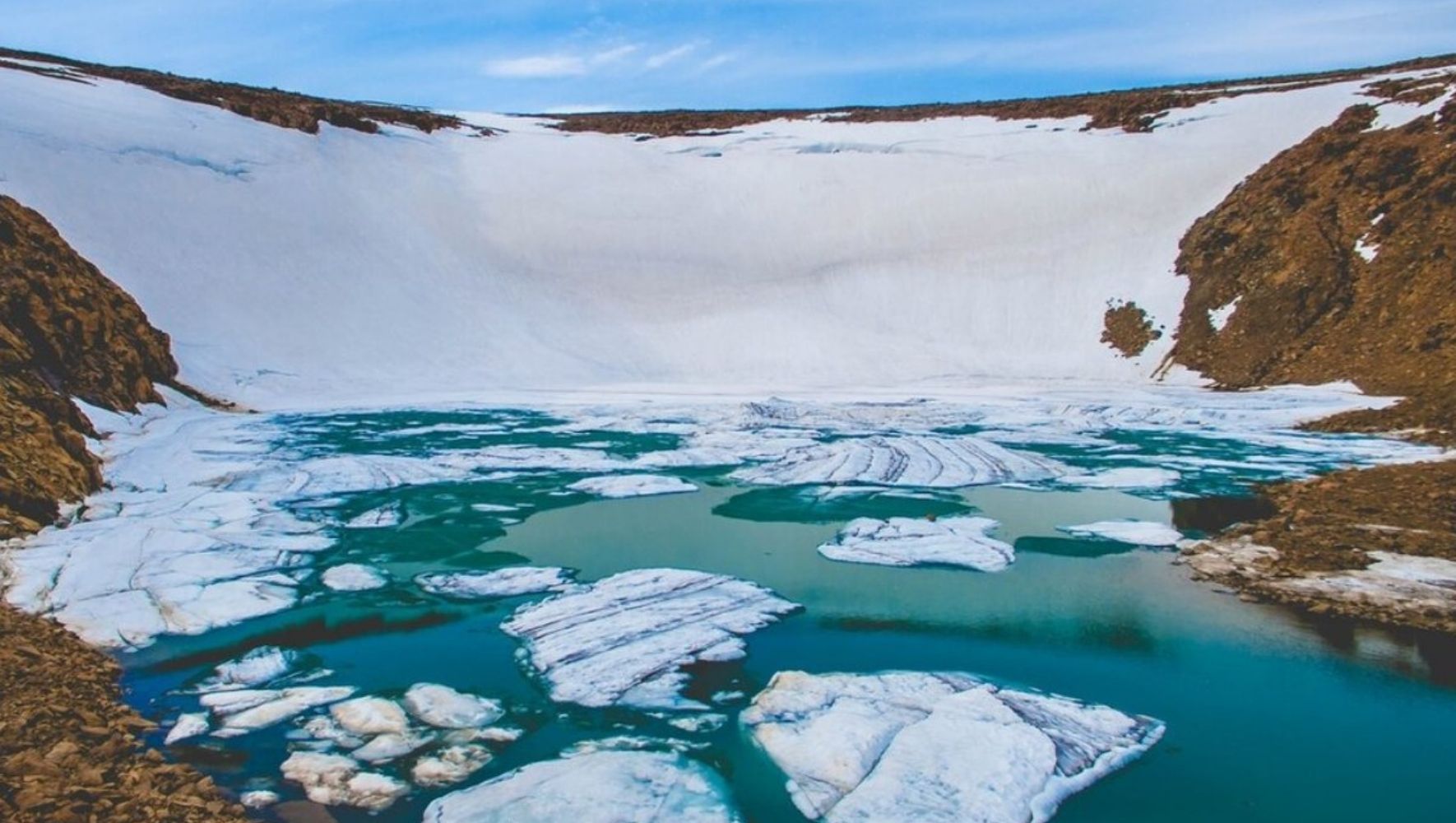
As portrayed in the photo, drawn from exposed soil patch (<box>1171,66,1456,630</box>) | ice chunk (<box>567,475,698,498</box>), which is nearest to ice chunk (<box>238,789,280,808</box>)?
ice chunk (<box>567,475,698,498</box>)

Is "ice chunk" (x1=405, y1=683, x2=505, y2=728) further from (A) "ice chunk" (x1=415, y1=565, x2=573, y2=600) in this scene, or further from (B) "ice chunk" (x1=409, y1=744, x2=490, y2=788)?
(A) "ice chunk" (x1=415, y1=565, x2=573, y2=600)

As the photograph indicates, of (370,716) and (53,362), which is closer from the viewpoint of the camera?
(370,716)

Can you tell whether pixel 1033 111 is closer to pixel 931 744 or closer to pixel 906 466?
pixel 906 466

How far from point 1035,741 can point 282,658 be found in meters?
4.83

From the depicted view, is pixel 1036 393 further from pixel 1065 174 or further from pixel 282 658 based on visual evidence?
pixel 282 658

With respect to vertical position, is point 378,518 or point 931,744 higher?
point 931,744

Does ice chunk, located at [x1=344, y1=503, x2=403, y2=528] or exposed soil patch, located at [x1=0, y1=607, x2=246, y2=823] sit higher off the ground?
exposed soil patch, located at [x1=0, y1=607, x2=246, y2=823]

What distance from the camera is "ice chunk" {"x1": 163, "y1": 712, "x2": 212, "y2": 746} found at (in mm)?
5496

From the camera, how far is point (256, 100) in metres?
34.6

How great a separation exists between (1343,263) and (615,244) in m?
19.2

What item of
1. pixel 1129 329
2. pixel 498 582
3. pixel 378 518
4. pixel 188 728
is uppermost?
pixel 1129 329

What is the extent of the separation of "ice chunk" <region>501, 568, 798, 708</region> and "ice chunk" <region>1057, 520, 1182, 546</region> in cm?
390

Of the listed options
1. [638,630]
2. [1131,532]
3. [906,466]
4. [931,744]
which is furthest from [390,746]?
[906,466]

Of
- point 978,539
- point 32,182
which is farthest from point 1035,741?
point 32,182
